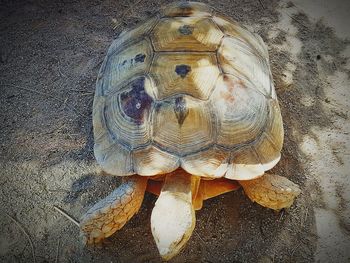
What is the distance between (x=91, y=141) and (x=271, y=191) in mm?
1676

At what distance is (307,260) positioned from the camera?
8.29 ft

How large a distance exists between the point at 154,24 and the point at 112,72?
0.54 metres

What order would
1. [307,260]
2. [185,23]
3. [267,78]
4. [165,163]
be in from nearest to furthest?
1. [165,163]
2. [307,260]
3. [185,23]
4. [267,78]

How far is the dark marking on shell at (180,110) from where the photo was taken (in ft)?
7.69

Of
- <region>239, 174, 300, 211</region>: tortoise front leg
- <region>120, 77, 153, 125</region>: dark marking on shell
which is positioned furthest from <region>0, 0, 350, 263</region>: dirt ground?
<region>120, 77, 153, 125</region>: dark marking on shell

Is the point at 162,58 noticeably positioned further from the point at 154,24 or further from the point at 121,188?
the point at 121,188

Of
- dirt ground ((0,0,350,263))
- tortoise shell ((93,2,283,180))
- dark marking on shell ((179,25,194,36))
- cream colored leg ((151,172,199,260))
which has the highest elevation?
dark marking on shell ((179,25,194,36))

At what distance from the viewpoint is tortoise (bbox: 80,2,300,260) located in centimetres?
237

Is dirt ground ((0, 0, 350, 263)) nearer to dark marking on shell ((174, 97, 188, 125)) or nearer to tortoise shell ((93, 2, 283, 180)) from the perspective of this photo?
tortoise shell ((93, 2, 283, 180))

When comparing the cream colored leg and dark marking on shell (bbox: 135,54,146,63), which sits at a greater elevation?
dark marking on shell (bbox: 135,54,146,63)

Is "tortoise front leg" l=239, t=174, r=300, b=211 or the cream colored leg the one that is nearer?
the cream colored leg

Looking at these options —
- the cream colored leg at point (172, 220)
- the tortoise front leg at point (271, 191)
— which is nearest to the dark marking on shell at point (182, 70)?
the cream colored leg at point (172, 220)

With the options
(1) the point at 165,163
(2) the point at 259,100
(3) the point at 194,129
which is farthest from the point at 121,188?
(2) the point at 259,100

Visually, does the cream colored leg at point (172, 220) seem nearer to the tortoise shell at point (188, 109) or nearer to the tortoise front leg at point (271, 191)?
the tortoise shell at point (188, 109)
